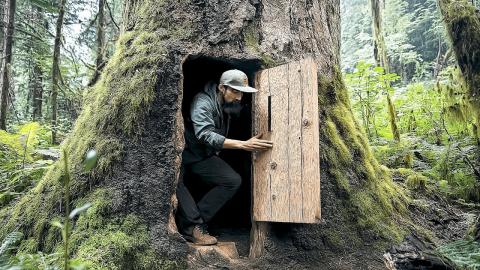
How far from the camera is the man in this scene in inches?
176

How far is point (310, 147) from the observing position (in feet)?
13.3

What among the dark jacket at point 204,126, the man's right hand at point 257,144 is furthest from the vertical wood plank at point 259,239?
the dark jacket at point 204,126

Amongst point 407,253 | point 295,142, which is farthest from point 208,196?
point 407,253

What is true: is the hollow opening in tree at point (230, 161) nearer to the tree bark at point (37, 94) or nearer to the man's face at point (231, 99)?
the man's face at point (231, 99)

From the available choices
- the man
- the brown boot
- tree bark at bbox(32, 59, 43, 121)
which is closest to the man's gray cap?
the man

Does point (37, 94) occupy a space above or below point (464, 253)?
above

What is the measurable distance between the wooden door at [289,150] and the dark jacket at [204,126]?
52 centimetres

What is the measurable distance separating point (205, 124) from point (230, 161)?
2197mm

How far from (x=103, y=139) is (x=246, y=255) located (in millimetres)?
2103

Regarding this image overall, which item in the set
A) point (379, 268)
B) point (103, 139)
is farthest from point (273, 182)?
point (103, 139)

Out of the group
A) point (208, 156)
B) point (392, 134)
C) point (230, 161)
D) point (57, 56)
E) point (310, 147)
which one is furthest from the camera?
point (57, 56)

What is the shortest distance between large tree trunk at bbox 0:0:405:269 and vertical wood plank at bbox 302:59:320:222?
1.75 feet

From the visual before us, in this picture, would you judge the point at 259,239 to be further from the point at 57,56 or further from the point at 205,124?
the point at 57,56

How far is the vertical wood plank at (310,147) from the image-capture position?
13.0ft
